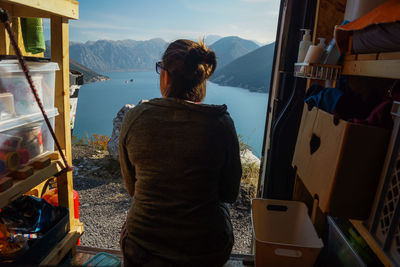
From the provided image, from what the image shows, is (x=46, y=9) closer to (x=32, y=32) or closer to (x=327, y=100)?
(x=32, y=32)

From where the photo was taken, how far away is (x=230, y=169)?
105 cm

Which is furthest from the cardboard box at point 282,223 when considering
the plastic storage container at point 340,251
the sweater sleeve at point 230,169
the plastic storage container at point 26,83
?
the plastic storage container at point 26,83

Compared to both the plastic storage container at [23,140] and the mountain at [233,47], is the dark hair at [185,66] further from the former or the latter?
the mountain at [233,47]

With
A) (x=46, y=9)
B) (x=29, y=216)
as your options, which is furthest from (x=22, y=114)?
(x=29, y=216)

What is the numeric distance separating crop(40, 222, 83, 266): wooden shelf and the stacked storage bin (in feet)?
1.49

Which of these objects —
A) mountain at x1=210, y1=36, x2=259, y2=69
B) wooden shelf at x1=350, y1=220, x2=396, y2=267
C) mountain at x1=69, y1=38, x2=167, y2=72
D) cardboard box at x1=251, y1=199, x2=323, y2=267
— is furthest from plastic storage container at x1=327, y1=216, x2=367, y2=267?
mountain at x1=69, y1=38, x2=167, y2=72

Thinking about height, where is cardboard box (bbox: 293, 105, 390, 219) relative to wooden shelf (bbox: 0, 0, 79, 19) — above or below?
below

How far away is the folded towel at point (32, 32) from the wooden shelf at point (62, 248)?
97 centimetres

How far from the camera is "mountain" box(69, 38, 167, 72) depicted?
4559mm

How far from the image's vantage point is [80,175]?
3457 mm

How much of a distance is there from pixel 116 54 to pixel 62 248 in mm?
4584

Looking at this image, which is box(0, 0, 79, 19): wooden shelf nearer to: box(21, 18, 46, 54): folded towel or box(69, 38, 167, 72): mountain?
box(21, 18, 46, 54): folded towel

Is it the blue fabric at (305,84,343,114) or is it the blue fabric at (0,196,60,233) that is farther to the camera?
the blue fabric at (0,196,60,233)

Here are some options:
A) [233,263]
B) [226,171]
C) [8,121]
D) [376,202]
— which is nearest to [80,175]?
[233,263]
